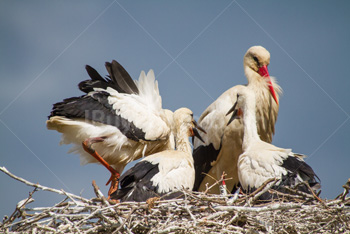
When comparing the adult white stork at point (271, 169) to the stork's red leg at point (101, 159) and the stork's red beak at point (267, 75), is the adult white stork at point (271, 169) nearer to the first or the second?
the stork's red beak at point (267, 75)

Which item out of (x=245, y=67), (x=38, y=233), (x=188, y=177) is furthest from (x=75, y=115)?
(x=245, y=67)

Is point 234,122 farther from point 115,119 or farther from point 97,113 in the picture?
point 97,113

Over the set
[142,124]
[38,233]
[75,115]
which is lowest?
[38,233]

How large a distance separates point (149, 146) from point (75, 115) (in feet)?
2.49

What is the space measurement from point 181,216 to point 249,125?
1.62 metres

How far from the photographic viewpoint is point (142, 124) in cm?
497

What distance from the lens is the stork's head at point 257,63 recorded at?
559 cm

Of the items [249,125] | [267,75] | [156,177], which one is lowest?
[156,177]

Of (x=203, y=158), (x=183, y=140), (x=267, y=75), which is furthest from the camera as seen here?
(x=203, y=158)

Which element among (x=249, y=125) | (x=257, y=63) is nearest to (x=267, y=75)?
(x=257, y=63)

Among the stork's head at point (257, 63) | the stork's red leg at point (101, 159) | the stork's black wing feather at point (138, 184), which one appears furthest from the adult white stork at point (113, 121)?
the stork's head at point (257, 63)

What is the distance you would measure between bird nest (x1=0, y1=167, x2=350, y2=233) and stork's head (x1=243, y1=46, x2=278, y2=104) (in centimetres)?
209

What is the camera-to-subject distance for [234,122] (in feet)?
17.9

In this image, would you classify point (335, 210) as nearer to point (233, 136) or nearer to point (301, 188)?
point (301, 188)
